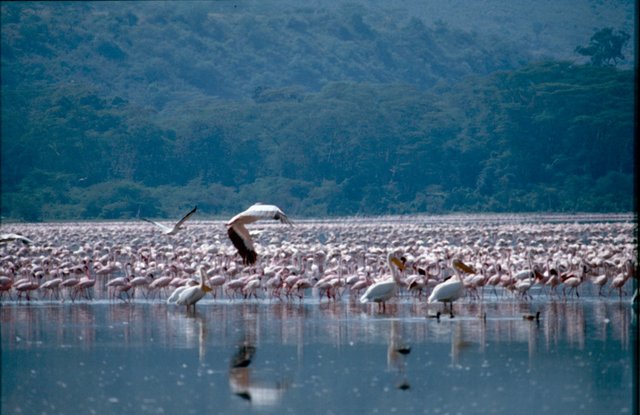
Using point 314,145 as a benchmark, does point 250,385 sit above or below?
below

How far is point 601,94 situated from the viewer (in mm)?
80875

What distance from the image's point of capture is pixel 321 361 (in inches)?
472

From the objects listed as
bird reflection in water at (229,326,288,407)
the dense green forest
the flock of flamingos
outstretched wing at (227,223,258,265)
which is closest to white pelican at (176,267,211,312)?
the flock of flamingos

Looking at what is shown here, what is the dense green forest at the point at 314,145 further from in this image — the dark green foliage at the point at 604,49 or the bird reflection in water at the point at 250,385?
the bird reflection in water at the point at 250,385

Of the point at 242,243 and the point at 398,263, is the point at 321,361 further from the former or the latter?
the point at 398,263

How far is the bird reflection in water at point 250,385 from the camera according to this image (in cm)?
1022

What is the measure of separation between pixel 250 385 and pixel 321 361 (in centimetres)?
138

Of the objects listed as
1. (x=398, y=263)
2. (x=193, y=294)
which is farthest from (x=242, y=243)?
(x=398, y=263)

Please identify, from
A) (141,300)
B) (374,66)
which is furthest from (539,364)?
(374,66)

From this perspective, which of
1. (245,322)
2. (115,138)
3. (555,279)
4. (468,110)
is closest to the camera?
(245,322)

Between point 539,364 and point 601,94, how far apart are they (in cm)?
7161

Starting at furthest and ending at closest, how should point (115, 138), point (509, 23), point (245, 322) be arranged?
point (509, 23), point (115, 138), point (245, 322)

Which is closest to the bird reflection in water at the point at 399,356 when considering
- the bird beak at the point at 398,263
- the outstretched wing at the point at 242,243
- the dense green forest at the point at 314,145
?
the outstretched wing at the point at 242,243

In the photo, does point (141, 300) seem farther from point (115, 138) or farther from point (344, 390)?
point (115, 138)
